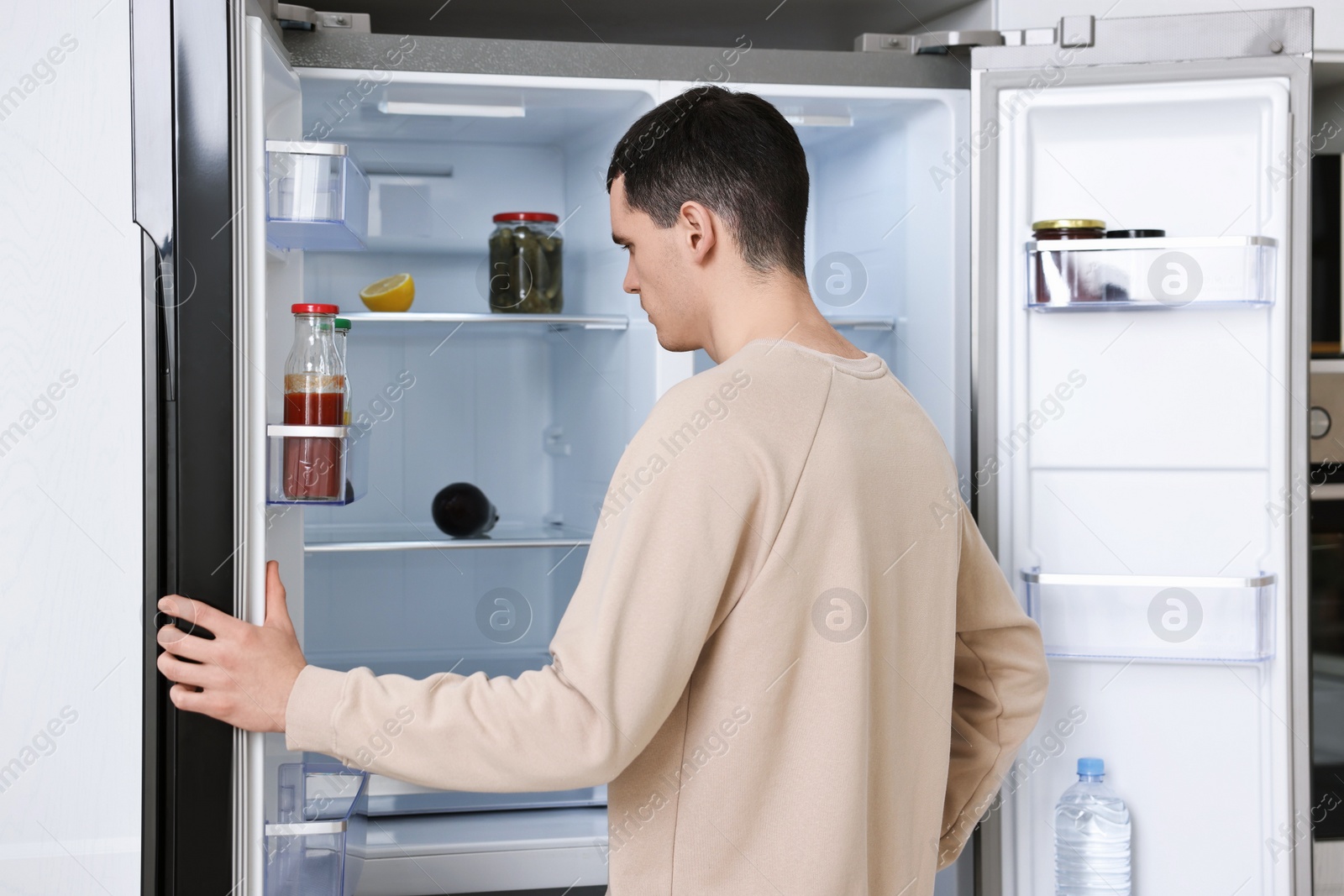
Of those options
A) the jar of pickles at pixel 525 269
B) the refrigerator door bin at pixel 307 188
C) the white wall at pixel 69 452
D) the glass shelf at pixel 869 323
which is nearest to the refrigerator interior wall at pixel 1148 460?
the glass shelf at pixel 869 323

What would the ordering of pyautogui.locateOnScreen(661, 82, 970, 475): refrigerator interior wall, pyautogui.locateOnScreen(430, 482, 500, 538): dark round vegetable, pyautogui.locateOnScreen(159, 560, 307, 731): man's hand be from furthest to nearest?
pyautogui.locateOnScreen(430, 482, 500, 538): dark round vegetable < pyautogui.locateOnScreen(661, 82, 970, 475): refrigerator interior wall < pyautogui.locateOnScreen(159, 560, 307, 731): man's hand

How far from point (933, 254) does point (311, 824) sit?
1.15 metres

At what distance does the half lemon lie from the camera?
1.77 m

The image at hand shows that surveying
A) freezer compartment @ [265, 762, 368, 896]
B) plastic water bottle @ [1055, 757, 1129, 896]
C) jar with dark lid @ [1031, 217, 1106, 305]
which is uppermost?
jar with dark lid @ [1031, 217, 1106, 305]

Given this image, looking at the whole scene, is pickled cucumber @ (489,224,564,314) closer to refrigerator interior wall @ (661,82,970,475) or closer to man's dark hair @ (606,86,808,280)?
refrigerator interior wall @ (661,82,970,475)

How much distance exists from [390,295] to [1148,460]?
1.18 meters

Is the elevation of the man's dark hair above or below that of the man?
above

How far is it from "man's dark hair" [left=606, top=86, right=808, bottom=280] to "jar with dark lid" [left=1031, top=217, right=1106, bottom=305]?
56 cm

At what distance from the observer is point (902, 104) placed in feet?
5.26

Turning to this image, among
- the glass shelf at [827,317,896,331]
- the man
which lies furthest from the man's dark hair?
the glass shelf at [827,317,896,331]

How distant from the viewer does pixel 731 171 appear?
95cm

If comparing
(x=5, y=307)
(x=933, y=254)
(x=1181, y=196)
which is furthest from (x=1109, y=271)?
(x=5, y=307)

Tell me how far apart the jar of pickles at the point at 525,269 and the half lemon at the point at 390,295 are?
14 cm

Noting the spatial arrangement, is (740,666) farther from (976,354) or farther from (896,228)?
(896,228)
